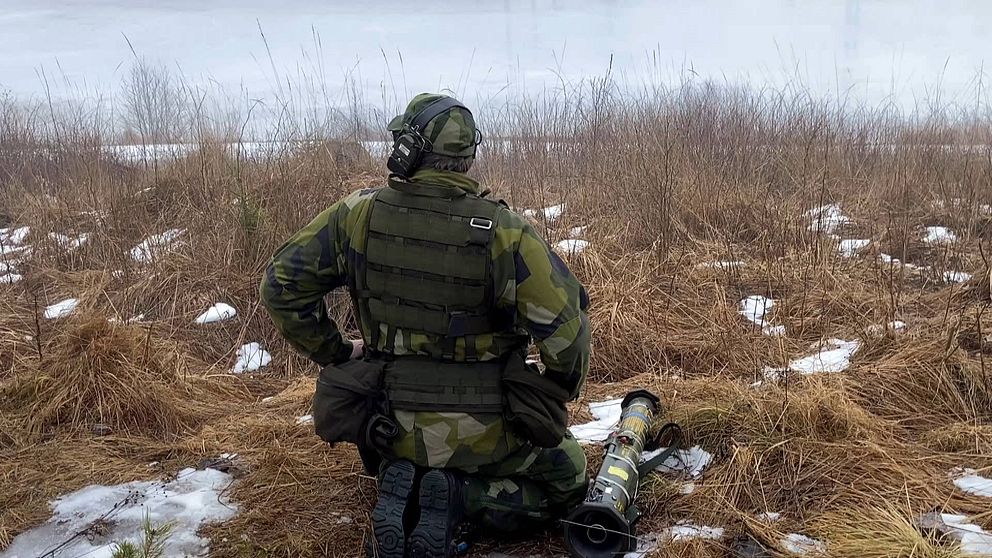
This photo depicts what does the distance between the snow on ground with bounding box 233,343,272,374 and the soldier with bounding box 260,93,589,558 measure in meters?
2.06

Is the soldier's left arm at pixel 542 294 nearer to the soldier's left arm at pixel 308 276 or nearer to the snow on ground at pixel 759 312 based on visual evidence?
the soldier's left arm at pixel 308 276

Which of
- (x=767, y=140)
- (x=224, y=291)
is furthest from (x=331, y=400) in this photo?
(x=767, y=140)

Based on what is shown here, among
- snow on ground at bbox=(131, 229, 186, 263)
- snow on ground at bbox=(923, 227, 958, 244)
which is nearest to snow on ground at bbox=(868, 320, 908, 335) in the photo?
snow on ground at bbox=(923, 227, 958, 244)

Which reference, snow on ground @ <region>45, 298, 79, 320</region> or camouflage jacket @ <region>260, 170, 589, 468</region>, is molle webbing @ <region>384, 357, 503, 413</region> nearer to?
camouflage jacket @ <region>260, 170, 589, 468</region>

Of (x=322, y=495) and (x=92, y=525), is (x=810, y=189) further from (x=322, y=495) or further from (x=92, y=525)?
(x=92, y=525)

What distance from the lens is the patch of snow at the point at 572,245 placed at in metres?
5.13

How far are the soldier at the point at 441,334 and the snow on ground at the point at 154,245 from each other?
136 inches

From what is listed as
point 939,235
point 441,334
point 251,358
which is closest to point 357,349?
point 441,334

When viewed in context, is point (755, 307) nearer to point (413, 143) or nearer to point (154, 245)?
point (413, 143)

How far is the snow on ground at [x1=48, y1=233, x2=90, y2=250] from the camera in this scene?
5754 millimetres

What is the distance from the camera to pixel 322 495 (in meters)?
2.68

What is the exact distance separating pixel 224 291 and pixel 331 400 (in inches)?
114

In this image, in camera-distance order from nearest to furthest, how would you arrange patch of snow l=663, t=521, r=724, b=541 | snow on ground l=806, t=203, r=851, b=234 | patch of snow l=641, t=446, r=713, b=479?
1. patch of snow l=663, t=521, r=724, b=541
2. patch of snow l=641, t=446, r=713, b=479
3. snow on ground l=806, t=203, r=851, b=234

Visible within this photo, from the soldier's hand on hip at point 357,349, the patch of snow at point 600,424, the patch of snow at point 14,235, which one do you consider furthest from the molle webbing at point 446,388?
the patch of snow at point 14,235
